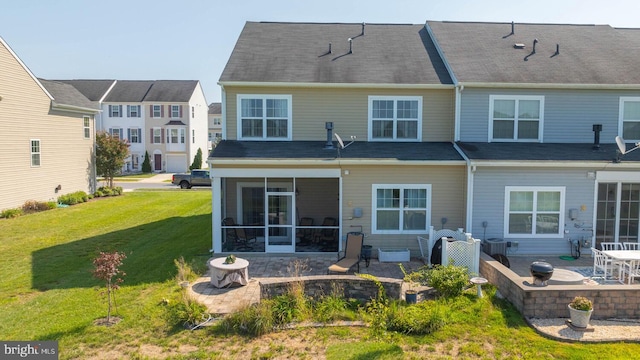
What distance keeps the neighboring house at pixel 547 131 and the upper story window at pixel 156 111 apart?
37.0 meters

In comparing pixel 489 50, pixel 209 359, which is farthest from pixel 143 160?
pixel 209 359

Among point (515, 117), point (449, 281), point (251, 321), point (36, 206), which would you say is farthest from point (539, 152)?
point (36, 206)

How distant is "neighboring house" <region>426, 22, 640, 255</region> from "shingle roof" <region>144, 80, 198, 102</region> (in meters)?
35.9

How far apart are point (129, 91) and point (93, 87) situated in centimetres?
421

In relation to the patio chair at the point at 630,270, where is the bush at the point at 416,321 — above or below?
below

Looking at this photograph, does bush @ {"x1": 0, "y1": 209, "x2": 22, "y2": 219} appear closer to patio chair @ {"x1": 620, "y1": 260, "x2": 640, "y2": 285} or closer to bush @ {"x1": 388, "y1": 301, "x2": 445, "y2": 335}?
bush @ {"x1": 388, "y1": 301, "x2": 445, "y2": 335}

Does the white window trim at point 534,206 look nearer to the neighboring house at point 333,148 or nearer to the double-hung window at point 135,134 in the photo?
the neighboring house at point 333,148

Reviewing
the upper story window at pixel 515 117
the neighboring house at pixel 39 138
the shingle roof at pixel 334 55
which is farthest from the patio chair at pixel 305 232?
the neighboring house at pixel 39 138

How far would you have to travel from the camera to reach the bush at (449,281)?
369 inches

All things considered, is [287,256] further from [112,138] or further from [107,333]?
[112,138]

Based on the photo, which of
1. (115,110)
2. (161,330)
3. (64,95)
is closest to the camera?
(161,330)

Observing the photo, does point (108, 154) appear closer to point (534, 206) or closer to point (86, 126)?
point (86, 126)

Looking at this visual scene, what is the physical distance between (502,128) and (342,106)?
564cm

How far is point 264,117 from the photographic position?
14.9 metres
